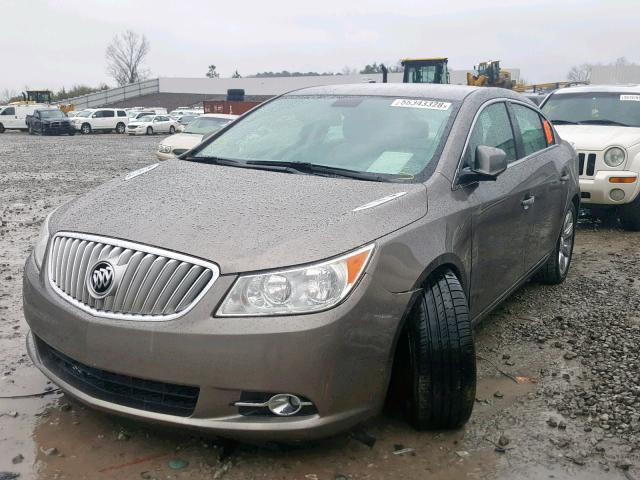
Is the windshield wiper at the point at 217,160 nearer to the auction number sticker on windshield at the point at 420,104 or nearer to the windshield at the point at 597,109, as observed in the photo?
the auction number sticker on windshield at the point at 420,104

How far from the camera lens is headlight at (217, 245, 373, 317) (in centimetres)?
250

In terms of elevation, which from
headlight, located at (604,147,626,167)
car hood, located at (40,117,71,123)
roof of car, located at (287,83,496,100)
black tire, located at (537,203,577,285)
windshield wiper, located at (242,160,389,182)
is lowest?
black tire, located at (537,203,577,285)

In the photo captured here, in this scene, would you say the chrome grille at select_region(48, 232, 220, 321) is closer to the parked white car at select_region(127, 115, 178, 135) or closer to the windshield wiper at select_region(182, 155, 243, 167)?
the windshield wiper at select_region(182, 155, 243, 167)

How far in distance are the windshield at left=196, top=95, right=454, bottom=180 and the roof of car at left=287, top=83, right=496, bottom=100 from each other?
0.08 m

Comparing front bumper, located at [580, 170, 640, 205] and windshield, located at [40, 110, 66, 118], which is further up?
windshield, located at [40, 110, 66, 118]

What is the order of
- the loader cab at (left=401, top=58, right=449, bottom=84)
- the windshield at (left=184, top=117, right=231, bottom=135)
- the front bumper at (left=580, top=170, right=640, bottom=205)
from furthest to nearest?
the loader cab at (left=401, top=58, right=449, bottom=84)
the windshield at (left=184, top=117, right=231, bottom=135)
the front bumper at (left=580, top=170, right=640, bottom=205)

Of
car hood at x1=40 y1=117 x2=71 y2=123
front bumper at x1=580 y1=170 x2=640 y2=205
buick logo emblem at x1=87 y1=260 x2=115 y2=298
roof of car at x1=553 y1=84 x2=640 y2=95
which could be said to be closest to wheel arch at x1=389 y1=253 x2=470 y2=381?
buick logo emblem at x1=87 y1=260 x2=115 y2=298

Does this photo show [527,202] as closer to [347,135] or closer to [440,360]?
[347,135]

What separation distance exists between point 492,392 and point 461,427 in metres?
0.54

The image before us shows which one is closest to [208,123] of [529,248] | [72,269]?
[529,248]

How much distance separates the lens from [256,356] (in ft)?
8.04

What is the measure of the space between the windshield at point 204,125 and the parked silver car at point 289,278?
1196cm

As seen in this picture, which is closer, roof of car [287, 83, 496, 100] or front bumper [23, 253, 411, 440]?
front bumper [23, 253, 411, 440]

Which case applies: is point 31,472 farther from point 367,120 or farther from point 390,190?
point 367,120
